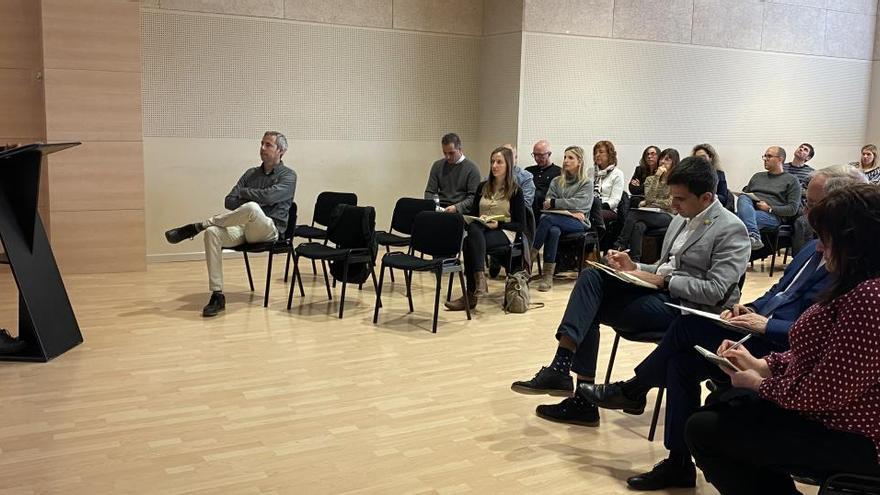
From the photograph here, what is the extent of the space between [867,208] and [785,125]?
9.68 meters

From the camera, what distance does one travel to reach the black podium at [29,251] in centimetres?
498

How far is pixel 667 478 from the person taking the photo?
3596 millimetres

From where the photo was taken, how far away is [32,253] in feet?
16.9

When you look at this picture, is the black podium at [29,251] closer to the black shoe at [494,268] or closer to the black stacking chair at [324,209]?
the black stacking chair at [324,209]

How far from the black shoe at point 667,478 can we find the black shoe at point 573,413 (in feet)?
2.25

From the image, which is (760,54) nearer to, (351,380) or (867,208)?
(351,380)

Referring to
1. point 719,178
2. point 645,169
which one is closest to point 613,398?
point 719,178

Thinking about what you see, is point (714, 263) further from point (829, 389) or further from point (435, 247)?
point (435, 247)

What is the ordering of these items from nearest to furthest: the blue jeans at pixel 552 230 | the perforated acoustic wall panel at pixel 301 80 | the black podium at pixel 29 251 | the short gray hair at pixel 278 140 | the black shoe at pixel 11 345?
1. the black podium at pixel 29 251
2. the black shoe at pixel 11 345
3. the short gray hair at pixel 278 140
4. the blue jeans at pixel 552 230
5. the perforated acoustic wall panel at pixel 301 80

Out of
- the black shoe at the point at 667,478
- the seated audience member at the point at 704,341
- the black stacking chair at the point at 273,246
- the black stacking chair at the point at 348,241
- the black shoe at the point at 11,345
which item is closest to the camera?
the seated audience member at the point at 704,341

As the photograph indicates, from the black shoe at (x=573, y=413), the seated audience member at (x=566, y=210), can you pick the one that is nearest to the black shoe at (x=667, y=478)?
the black shoe at (x=573, y=413)

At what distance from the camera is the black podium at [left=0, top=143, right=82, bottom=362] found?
498cm

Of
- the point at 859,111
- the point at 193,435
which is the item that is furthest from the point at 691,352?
the point at 859,111

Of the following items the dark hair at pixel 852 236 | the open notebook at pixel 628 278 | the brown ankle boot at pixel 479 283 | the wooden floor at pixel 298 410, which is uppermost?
the dark hair at pixel 852 236
